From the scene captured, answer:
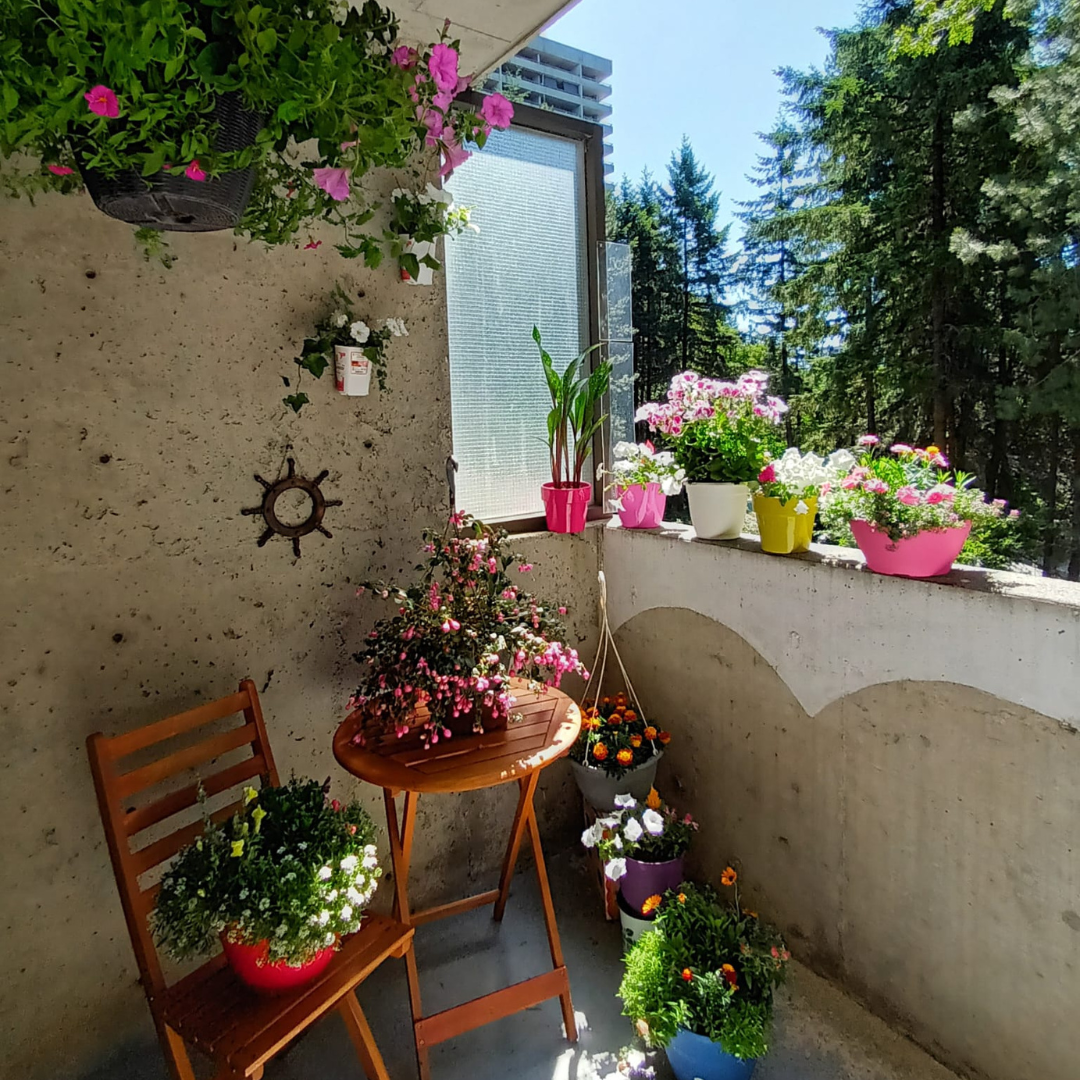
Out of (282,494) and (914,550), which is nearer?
(914,550)

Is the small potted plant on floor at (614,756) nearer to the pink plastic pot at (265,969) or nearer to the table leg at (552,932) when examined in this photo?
the table leg at (552,932)

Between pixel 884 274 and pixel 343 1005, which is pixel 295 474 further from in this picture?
pixel 884 274

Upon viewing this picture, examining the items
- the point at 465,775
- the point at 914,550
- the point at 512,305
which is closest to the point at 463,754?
the point at 465,775

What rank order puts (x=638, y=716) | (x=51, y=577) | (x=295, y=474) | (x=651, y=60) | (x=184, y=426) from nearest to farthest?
(x=51, y=577) → (x=184, y=426) → (x=295, y=474) → (x=638, y=716) → (x=651, y=60)

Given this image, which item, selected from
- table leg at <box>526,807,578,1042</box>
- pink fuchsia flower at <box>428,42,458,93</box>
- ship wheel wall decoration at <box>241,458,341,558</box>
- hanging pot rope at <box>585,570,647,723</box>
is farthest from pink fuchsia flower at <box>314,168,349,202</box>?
hanging pot rope at <box>585,570,647,723</box>

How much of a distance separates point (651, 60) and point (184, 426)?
4.63 m

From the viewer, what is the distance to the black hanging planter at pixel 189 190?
1002mm

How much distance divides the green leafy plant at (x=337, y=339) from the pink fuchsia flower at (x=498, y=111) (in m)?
0.75

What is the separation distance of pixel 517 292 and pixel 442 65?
1.30m

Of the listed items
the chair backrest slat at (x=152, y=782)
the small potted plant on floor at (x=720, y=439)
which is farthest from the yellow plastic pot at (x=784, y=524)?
the chair backrest slat at (x=152, y=782)

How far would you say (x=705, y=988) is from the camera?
1.62m

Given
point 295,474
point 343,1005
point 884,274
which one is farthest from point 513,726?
point 884,274

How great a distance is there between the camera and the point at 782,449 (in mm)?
2178

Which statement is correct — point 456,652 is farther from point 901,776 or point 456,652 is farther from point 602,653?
point 901,776
